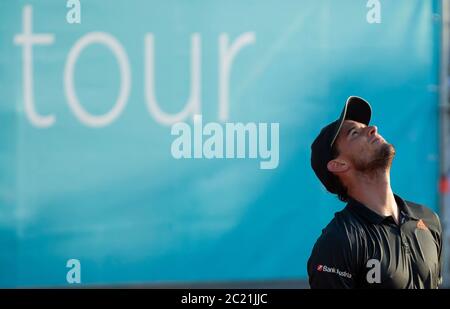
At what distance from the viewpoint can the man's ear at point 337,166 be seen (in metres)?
3.28

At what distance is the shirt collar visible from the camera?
3.12 m

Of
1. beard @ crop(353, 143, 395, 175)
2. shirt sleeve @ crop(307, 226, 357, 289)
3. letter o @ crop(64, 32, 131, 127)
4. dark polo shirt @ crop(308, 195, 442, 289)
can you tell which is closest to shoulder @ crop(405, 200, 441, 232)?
dark polo shirt @ crop(308, 195, 442, 289)

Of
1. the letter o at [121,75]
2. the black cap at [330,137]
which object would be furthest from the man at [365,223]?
the letter o at [121,75]

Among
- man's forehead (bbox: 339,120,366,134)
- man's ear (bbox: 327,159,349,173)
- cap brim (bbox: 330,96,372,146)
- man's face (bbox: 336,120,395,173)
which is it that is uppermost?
cap brim (bbox: 330,96,372,146)

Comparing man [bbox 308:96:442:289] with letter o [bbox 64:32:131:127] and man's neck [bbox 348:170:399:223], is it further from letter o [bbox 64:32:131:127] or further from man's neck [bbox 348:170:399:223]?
letter o [bbox 64:32:131:127]

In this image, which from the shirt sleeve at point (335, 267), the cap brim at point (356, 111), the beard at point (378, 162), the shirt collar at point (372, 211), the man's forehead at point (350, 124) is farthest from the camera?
the cap brim at point (356, 111)

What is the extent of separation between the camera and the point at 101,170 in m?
3.52

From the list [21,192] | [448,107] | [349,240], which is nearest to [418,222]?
[349,240]

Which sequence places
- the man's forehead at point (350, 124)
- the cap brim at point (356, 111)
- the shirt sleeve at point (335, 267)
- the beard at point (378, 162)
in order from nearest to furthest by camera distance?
the shirt sleeve at point (335, 267) < the beard at point (378, 162) < the man's forehead at point (350, 124) < the cap brim at point (356, 111)

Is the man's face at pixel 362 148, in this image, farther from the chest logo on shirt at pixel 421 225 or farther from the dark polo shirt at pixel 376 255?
the chest logo on shirt at pixel 421 225

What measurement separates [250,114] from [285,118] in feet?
0.62

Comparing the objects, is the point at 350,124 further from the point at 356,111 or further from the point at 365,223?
the point at 365,223

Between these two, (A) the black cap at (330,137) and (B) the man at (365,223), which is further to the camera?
(A) the black cap at (330,137)

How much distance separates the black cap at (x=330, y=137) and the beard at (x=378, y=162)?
0.57 ft
